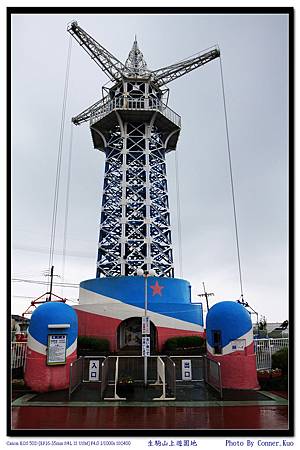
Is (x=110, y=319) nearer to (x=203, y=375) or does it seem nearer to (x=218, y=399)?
(x=203, y=375)

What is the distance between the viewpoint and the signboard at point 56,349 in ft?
41.7

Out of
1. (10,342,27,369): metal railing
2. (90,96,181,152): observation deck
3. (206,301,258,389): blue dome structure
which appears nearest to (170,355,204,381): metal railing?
(206,301,258,389): blue dome structure

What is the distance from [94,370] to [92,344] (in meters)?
7.11

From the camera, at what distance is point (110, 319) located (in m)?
21.8

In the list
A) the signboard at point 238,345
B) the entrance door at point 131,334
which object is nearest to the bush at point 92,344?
the entrance door at point 131,334

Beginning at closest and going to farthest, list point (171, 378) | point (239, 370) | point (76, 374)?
point (171, 378) < point (76, 374) < point (239, 370)

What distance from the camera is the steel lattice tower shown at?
1156 inches

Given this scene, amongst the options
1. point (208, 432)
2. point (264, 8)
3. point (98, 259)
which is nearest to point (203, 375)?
point (208, 432)

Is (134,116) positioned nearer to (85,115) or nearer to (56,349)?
(85,115)

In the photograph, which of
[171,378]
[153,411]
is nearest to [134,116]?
[171,378]

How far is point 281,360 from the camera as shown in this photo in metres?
13.6

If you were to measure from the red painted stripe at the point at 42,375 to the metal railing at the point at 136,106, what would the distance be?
905 inches

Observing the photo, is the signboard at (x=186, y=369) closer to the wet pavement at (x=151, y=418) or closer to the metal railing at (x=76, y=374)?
the metal railing at (x=76, y=374)

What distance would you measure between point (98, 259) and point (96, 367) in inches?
671
